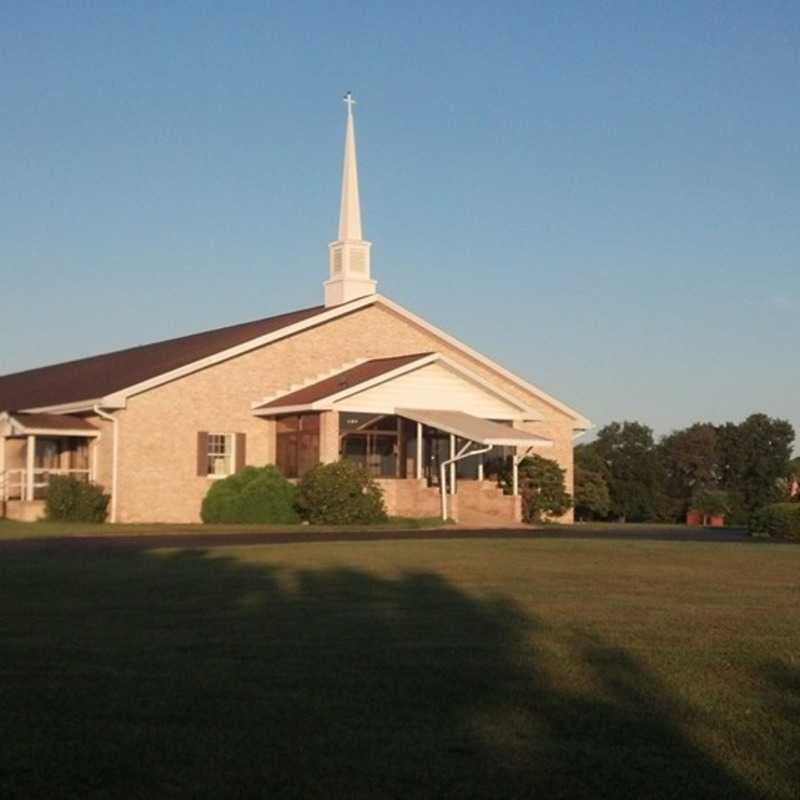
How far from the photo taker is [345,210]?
4600 cm

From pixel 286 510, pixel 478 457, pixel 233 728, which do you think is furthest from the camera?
pixel 478 457

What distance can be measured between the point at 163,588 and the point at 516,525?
2287 centimetres

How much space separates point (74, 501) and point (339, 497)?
7.07 meters

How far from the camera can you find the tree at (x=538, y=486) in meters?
43.1

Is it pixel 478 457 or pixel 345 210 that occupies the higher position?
pixel 345 210

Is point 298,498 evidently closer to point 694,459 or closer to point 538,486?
point 538,486

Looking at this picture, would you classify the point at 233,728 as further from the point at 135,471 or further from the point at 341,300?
the point at 341,300

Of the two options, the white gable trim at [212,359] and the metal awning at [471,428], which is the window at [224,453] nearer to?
the white gable trim at [212,359]

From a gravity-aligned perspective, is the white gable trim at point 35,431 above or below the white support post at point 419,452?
above

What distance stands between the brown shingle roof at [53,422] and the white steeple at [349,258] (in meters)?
8.95

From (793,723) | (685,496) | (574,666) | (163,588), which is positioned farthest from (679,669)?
(685,496)

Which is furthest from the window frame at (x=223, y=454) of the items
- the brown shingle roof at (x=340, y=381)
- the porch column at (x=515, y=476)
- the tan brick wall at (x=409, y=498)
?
the porch column at (x=515, y=476)

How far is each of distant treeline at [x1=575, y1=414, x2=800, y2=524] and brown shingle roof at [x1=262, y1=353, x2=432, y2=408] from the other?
19.2 meters

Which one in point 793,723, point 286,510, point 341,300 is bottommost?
point 793,723
